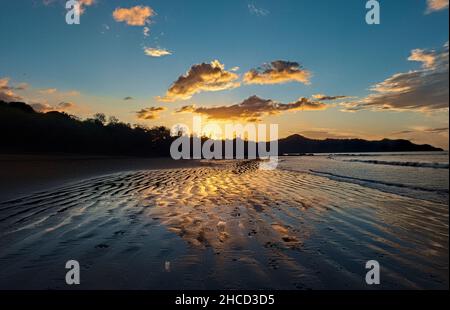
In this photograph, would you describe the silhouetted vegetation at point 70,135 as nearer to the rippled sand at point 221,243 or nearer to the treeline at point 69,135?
the treeline at point 69,135

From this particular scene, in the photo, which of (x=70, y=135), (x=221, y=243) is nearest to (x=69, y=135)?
(x=70, y=135)

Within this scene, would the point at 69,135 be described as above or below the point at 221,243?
above

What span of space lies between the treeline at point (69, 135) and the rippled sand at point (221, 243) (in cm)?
6104

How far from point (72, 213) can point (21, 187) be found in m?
8.31

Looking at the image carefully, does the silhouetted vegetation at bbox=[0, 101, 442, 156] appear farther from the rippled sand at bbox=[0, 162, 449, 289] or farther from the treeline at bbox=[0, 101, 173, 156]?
the rippled sand at bbox=[0, 162, 449, 289]

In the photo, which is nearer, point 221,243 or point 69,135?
point 221,243

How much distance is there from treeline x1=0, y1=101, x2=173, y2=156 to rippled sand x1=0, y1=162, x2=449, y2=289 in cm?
6104

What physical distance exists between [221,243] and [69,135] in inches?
3233

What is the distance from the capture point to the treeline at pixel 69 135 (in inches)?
2552

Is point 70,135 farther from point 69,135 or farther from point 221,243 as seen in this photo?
point 221,243

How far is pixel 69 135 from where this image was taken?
3031 inches

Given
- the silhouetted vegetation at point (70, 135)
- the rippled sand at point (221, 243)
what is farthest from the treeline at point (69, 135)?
the rippled sand at point (221, 243)

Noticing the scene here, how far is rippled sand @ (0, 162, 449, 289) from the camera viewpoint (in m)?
4.65
